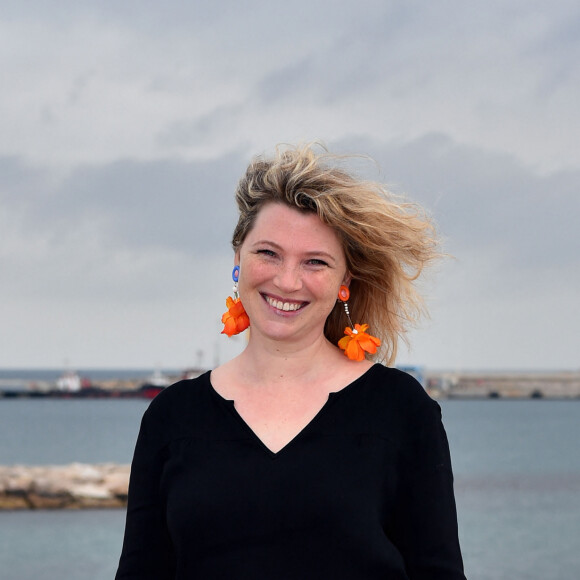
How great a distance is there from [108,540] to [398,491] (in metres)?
23.1

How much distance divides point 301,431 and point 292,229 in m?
0.51

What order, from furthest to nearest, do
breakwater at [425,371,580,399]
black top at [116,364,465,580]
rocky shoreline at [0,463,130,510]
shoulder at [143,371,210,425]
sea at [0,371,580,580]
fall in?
breakwater at [425,371,580,399], rocky shoreline at [0,463,130,510], sea at [0,371,580,580], shoulder at [143,371,210,425], black top at [116,364,465,580]

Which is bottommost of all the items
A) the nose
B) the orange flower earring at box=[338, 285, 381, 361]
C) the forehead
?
the orange flower earring at box=[338, 285, 381, 361]

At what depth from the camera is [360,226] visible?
7.64 ft

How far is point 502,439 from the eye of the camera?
59406 millimetres

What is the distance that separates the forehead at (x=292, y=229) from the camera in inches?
90.1

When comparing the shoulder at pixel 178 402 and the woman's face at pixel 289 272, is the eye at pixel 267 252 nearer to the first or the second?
the woman's face at pixel 289 272

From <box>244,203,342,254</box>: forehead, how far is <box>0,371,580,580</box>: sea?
21.4 meters

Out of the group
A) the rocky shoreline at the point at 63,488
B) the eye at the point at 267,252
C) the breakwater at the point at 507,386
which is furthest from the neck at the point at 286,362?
the breakwater at the point at 507,386

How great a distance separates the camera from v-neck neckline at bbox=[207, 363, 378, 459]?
7.39 feet

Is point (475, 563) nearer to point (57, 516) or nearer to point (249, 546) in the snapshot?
point (57, 516)

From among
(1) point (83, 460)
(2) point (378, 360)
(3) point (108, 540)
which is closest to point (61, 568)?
(3) point (108, 540)

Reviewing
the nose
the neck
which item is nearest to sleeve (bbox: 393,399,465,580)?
the neck

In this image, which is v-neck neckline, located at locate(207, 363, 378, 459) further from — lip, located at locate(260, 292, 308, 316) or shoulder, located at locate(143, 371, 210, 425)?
lip, located at locate(260, 292, 308, 316)
